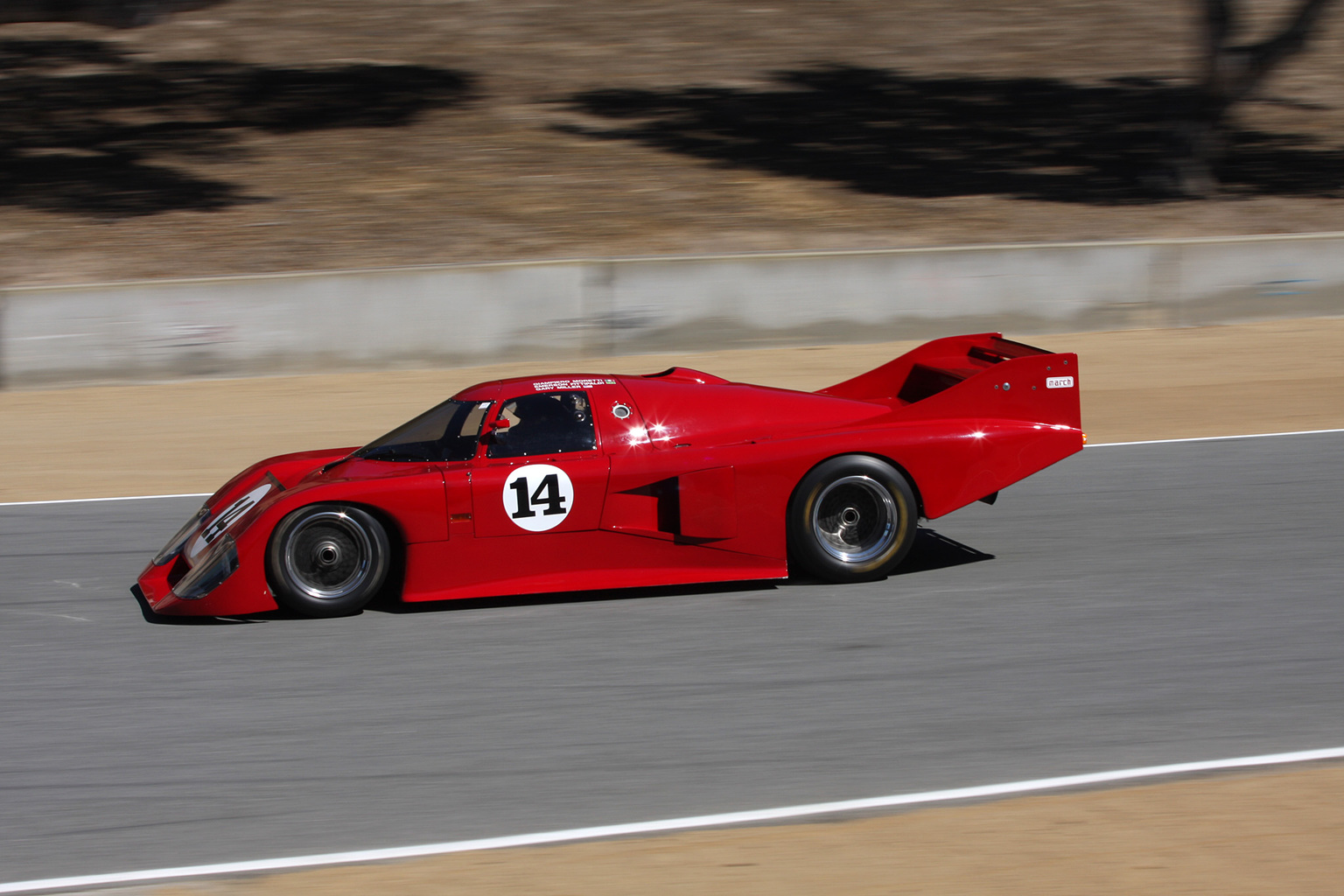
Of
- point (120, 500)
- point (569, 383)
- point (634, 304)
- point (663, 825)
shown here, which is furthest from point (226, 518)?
point (634, 304)

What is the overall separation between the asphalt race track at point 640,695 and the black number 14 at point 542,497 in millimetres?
554

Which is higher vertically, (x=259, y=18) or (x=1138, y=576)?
(x=259, y=18)

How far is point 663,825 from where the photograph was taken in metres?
4.66

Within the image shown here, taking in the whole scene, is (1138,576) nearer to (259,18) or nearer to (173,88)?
(173,88)

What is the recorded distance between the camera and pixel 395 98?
22938 mm

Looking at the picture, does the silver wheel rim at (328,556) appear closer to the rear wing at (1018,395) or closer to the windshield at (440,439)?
the windshield at (440,439)

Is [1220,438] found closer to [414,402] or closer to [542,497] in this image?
[542,497]

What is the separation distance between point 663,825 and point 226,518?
3.60m

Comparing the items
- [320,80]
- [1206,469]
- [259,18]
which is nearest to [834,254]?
[1206,469]

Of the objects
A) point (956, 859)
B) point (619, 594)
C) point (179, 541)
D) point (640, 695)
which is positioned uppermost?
point (179, 541)

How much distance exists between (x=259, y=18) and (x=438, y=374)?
15638 mm

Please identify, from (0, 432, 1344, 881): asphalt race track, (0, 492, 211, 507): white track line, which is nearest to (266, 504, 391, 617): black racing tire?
(0, 432, 1344, 881): asphalt race track

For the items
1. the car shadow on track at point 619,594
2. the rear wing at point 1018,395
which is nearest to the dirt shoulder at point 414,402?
the car shadow on track at point 619,594

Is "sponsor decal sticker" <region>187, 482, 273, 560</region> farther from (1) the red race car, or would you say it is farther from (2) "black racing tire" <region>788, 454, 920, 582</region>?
(2) "black racing tire" <region>788, 454, 920, 582</region>
